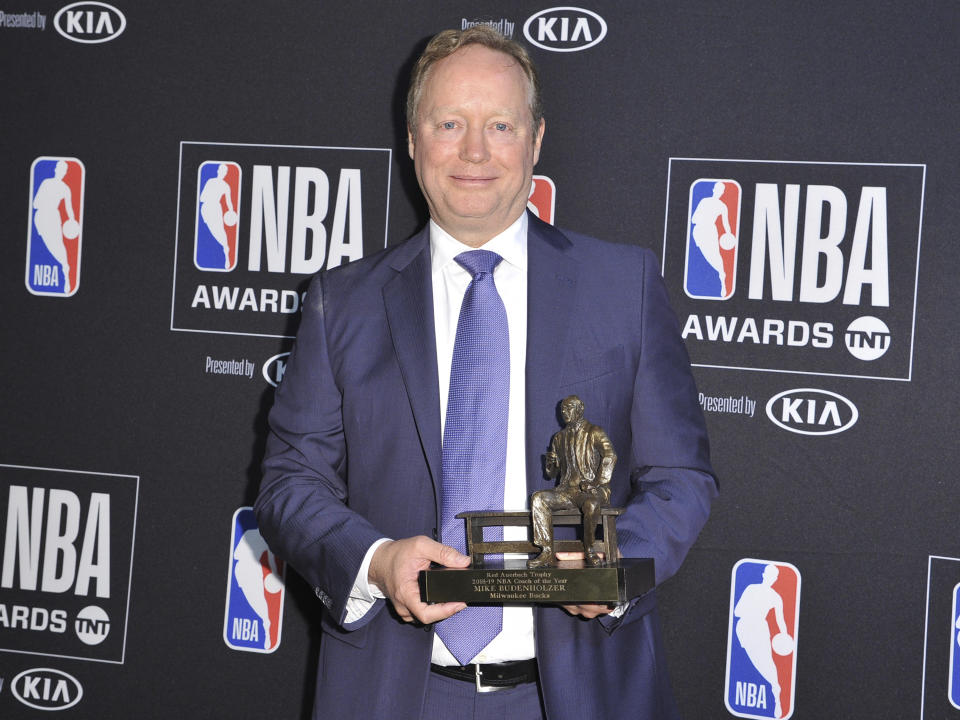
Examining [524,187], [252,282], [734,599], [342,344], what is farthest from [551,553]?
[252,282]

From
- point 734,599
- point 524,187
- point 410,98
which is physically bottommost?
point 734,599

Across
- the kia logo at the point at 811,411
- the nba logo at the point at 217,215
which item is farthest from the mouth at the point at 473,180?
the nba logo at the point at 217,215

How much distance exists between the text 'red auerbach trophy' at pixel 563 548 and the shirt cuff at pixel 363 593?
149mm

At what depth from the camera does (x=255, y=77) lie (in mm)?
2689

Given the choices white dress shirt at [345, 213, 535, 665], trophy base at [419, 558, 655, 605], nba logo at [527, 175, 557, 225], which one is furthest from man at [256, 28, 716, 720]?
nba logo at [527, 175, 557, 225]

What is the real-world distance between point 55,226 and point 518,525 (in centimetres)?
195

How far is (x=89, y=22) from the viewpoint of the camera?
2797 mm

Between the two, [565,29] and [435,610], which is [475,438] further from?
[565,29]

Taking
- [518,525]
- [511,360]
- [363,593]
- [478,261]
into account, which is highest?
[478,261]

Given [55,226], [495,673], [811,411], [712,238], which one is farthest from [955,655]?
[55,226]

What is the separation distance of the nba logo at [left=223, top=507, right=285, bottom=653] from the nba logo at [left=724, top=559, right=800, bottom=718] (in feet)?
3.89

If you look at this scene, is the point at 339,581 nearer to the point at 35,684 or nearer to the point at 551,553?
the point at 551,553

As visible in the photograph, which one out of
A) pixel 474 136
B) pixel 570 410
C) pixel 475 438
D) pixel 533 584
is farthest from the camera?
pixel 474 136

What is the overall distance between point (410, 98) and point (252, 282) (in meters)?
1.05
